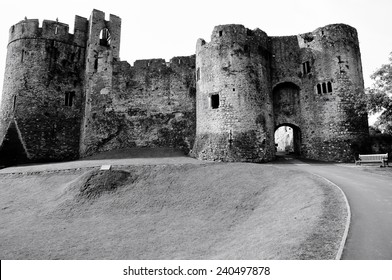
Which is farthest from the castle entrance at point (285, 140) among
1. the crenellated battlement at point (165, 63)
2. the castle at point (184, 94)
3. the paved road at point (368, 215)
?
the paved road at point (368, 215)

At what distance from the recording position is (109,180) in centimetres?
1844

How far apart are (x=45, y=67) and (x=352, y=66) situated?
98.9 ft

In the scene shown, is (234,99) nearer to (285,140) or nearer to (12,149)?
(12,149)

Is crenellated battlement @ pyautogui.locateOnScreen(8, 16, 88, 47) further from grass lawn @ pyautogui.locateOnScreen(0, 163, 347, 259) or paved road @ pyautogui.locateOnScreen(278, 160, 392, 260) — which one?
paved road @ pyautogui.locateOnScreen(278, 160, 392, 260)

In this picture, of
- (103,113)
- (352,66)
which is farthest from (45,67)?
(352,66)

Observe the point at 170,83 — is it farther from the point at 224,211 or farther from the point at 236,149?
the point at 224,211

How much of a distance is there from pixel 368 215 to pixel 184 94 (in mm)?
21401

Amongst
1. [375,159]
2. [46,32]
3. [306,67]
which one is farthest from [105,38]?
[375,159]

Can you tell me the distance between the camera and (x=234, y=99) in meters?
23.9

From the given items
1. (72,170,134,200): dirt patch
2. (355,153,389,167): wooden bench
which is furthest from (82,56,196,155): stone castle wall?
(355,153,389,167): wooden bench

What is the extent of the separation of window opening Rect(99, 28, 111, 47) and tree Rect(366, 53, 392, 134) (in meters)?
25.5

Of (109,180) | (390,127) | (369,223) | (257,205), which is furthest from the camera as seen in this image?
(390,127)

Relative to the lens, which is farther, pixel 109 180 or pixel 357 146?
pixel 357 146

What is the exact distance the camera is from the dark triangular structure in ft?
85.5
